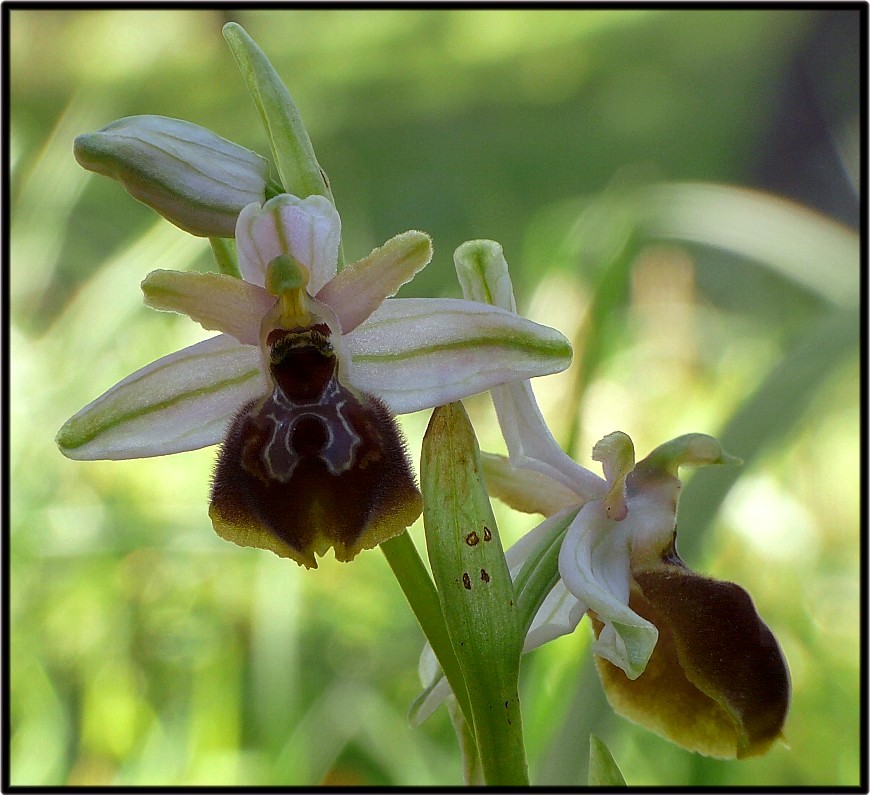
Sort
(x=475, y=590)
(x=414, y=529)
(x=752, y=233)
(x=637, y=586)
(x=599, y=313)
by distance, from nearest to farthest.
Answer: (x=475, y=590)
(x=637, y=586)
(x=599, y=313)
(x=414, y=529)
(x=752, y=233)

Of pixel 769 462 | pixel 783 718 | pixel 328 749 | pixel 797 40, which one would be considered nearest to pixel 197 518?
pixel 328 749

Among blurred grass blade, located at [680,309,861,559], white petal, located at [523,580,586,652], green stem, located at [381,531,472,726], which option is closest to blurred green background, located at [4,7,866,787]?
blurred grass blade, located at [680,309,861,559]

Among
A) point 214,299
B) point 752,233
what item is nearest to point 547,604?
point 214,299

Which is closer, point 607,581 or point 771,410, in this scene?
point 607,581

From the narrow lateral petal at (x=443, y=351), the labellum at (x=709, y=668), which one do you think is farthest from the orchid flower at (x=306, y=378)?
the labellum at (x=709, y=668)

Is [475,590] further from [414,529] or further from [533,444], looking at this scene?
[414,529]
